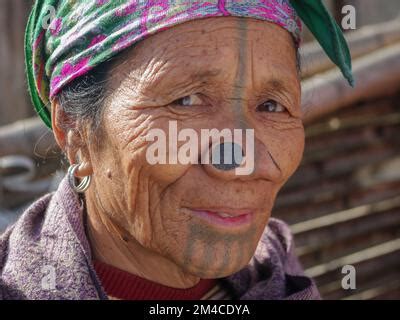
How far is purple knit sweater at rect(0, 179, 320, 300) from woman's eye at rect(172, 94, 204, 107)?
1.89ft

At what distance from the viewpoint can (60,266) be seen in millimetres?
2154

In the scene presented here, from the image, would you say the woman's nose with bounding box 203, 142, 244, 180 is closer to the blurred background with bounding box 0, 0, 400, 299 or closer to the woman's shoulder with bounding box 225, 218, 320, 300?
the woman's shoulder with bounding box 225, 218, 320, 300

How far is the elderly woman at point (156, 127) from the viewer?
1986 millimetres

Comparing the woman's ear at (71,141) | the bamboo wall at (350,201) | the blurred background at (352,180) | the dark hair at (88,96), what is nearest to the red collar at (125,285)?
the woman's ear at (71,141)

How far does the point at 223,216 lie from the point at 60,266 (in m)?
0.59

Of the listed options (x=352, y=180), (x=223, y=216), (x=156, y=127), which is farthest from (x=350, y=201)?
(x=156, y=127)

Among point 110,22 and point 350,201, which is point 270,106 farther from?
point 350,201

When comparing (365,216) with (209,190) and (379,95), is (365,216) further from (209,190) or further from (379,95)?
(209,190)

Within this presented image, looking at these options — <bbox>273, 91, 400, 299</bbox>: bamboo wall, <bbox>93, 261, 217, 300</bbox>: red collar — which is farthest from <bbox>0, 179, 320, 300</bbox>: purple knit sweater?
<bbox>273, 91, 400, 299</bbox>: bamboo wall

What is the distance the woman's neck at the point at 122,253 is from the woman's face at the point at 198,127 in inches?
7.0

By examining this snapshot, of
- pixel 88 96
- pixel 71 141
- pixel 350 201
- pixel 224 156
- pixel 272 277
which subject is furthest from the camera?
pixel 350 201

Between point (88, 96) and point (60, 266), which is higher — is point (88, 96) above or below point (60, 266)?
above

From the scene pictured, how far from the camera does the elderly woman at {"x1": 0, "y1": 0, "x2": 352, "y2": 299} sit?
1986 mm
